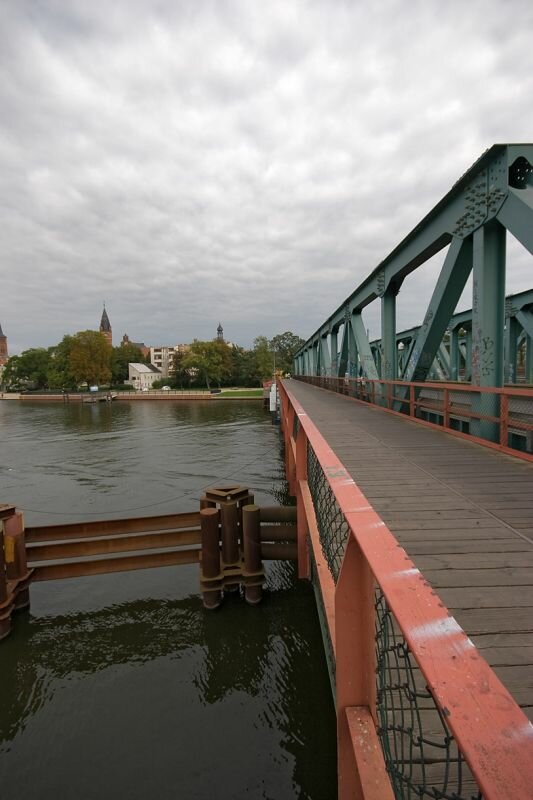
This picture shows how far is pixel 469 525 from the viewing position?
11.8ft

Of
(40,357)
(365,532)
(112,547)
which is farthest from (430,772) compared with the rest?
(40,357)

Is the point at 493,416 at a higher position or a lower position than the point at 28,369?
lower

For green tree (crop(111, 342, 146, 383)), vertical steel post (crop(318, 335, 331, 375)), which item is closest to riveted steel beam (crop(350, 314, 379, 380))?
vertical steel post (crop(318, 335, 331, 375))

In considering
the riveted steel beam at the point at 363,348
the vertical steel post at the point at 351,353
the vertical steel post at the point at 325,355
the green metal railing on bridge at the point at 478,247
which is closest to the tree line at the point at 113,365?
the vertical steel post at the point at 325,355

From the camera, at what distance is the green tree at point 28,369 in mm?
103375

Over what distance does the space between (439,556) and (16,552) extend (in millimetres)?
5461

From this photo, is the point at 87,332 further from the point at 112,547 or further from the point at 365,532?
the point at 365,532

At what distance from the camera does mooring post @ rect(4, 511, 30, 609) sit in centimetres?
585

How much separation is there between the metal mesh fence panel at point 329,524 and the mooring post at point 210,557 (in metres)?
1.83

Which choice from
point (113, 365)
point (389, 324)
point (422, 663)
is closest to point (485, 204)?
point (389, 324)

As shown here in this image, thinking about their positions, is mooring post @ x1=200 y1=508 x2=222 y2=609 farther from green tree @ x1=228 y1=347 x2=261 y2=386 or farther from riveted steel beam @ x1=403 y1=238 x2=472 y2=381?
green tree @ x1=228 y1=347 x2=261 y2=386

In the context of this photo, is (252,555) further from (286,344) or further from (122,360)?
(286,344)

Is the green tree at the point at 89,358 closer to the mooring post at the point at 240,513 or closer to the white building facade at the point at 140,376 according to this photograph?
the white building facade at the point at 140,376

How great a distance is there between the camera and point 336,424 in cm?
942
